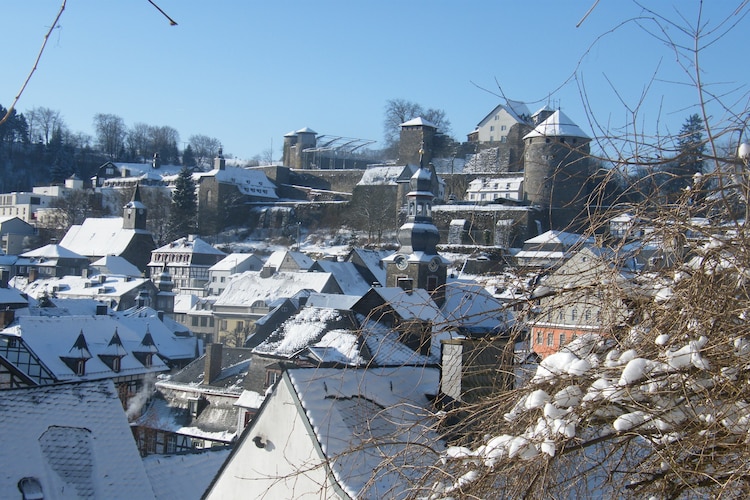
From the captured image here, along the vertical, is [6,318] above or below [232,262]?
above

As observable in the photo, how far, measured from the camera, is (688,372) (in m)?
2.60

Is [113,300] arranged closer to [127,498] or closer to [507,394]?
[127,498]

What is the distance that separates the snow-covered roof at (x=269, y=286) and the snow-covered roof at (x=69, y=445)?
35.5 meters

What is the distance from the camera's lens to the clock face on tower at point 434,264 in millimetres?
38281

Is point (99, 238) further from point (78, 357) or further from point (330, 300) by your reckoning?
point (78, 357)

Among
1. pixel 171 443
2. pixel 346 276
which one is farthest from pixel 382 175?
pixel 171 443

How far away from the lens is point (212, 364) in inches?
1016

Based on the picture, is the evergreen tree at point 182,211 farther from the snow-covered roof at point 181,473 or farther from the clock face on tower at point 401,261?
the snow-covered roof at point 181,473

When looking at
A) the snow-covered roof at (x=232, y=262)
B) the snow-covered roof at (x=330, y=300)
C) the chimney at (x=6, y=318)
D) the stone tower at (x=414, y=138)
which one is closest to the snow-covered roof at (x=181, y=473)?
the chimney at (x=6, y=318)

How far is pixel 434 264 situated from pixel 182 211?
150 ft

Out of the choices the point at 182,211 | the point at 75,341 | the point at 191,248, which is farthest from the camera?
the point at 182,211

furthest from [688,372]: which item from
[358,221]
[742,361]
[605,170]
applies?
[358,221]

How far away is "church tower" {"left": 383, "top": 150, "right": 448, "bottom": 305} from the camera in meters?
38.0

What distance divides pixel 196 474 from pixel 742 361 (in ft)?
38.4
